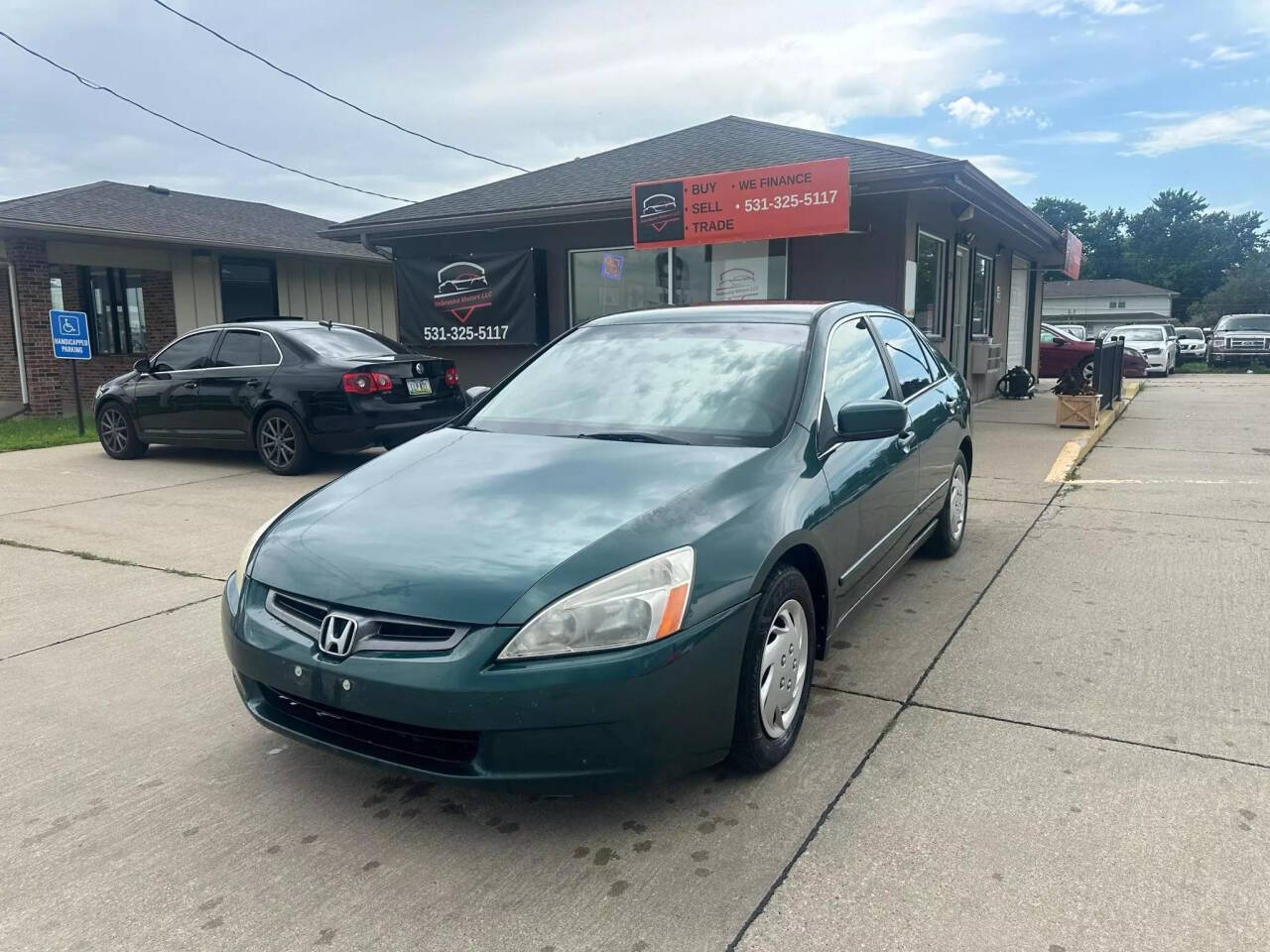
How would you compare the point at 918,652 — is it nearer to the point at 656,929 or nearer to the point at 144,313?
Answer: the point at 656,929

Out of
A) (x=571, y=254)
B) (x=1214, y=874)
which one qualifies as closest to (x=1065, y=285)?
(x=571, y=254)

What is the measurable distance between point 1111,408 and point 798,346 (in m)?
11.5

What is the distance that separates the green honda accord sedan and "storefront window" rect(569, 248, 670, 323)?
28.9 ft

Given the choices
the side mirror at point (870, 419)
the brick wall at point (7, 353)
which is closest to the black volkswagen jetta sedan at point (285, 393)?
the side mirror at point (870, 419)

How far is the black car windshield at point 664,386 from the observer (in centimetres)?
345

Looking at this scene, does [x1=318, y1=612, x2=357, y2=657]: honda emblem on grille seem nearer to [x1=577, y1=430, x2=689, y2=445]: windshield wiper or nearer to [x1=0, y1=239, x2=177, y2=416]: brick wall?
[x1=577, y1=430, x2=689, y2=445]: windshield wiper

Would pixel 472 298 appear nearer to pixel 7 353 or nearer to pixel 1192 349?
pixel 7 353

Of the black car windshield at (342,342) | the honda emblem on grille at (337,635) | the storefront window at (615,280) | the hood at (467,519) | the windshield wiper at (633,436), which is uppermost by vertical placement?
the storefront window at (615,280)

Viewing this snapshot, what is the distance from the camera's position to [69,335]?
37.9 feet

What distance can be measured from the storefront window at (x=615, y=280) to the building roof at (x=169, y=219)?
4.22 metres

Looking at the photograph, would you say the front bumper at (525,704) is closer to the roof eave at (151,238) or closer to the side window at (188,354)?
the side window at (188,354)

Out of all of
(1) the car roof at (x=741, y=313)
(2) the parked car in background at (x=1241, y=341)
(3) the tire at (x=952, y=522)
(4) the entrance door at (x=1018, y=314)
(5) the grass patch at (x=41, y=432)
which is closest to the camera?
(1) the car roof at (x=741, y=313)

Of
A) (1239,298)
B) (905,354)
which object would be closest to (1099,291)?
(1239,298)

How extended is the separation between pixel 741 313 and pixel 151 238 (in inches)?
555
